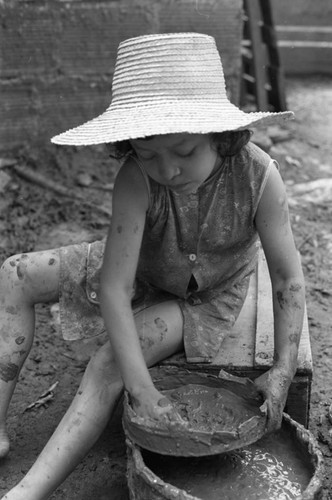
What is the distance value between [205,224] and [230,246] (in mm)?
138

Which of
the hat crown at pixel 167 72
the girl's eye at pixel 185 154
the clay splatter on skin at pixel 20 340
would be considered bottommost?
the clay splatter on skin at pixel 20 340

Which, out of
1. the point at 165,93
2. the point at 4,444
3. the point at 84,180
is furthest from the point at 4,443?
the point at 84,180

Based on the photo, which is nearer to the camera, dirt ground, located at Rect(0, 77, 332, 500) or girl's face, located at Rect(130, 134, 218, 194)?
girl's face, located at Rect(130, 134, 218, 194)

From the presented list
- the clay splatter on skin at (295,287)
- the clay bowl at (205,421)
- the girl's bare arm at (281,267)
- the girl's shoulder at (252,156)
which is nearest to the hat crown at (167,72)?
the girl's shoulder at (252,156)

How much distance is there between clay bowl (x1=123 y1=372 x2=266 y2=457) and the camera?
6.53 ft

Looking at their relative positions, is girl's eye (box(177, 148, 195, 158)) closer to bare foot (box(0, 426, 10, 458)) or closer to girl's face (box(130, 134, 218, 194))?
girl's face (box(130, 134, 218, 194))

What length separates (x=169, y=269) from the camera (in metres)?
2.44

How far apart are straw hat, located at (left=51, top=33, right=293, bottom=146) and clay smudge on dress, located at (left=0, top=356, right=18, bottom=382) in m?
0.81

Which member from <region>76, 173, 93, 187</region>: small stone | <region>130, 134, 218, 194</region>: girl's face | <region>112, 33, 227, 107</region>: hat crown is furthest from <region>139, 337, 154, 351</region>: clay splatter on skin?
<region>76, 173, 93, 187</region>: small stone

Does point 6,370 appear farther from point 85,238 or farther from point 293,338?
point 85,238

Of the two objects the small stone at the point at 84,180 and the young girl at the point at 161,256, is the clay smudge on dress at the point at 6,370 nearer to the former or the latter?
the young girl at the point at 161,256

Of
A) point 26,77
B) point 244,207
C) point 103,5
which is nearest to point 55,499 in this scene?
point 244,207

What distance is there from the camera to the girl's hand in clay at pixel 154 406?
2.03m

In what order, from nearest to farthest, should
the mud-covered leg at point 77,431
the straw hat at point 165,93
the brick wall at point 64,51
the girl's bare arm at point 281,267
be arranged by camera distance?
1. the straw hat at point 165,93
2. the mud-covered leg at point 77,431
3. the girl's bare arm at point 281,267
4. the brick wall at point 64,51
